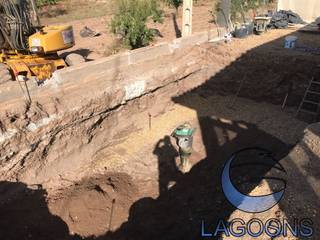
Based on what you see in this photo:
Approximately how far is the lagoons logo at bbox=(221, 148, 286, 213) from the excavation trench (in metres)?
0.22

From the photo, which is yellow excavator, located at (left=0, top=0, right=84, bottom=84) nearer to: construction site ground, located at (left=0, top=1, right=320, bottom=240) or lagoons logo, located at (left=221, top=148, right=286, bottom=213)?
construction site ground, located at (left=0, top=1, right=320, bottom=240)

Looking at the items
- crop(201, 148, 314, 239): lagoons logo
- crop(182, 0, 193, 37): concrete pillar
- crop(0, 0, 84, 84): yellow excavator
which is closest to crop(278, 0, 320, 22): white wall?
crop(182, 0, 193, 37): concrete pillar

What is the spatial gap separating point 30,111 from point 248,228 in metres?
5.45

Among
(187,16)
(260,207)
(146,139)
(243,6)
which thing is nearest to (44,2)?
(243,6)

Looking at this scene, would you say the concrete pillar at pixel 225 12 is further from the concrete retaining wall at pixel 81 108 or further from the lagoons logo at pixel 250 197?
the lagoons logo at pixel 250 197

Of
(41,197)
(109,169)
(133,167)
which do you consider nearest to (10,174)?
(41,197)

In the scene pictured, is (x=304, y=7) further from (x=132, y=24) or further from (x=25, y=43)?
(x=25, y=43)

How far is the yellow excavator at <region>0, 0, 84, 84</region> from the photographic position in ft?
25.8

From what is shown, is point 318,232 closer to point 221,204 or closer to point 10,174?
point 221,204

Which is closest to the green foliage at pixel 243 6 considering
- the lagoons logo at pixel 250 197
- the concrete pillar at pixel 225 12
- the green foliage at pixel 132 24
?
the concrete pillar at pixel 225 12

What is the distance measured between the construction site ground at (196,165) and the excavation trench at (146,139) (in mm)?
29

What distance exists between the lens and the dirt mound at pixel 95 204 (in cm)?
718

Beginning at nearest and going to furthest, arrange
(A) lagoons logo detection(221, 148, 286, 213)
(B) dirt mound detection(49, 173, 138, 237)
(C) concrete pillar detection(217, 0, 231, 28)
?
(A) lagoons logo detection(221, 148, 286, 213) < (B) dirt mound detection(49, 173, 138, 237) < (C) concrete pillar detection(217, 0, 231, 28)

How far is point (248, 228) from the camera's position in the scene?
4902mm
